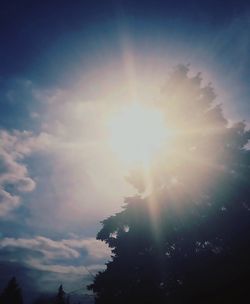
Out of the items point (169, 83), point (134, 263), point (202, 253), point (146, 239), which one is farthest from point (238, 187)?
point (169, 83)

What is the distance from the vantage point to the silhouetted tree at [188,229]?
11070 mm

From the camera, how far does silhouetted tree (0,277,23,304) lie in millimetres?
47875

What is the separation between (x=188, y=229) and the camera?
12742mm

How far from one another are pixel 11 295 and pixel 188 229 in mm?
47913

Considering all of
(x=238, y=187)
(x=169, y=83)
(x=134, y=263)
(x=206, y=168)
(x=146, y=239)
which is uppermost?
(x=169, y=83)

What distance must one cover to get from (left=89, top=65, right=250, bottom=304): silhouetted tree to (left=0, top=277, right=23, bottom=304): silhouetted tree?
44245mm

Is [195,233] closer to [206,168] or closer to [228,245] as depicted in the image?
[228,245]

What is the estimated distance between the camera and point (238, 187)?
1299 centimetres

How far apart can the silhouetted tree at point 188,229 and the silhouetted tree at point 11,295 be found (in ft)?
145

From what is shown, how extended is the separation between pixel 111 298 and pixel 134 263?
68.2 inches

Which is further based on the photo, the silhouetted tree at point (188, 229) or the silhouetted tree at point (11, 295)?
the silhouetted tree at point (11, 295)

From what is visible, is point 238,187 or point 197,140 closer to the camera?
point 238,187

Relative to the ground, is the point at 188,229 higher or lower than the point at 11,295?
lower

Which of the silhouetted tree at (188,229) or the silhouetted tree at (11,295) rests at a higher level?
the silhouetted tree at (11,295)
